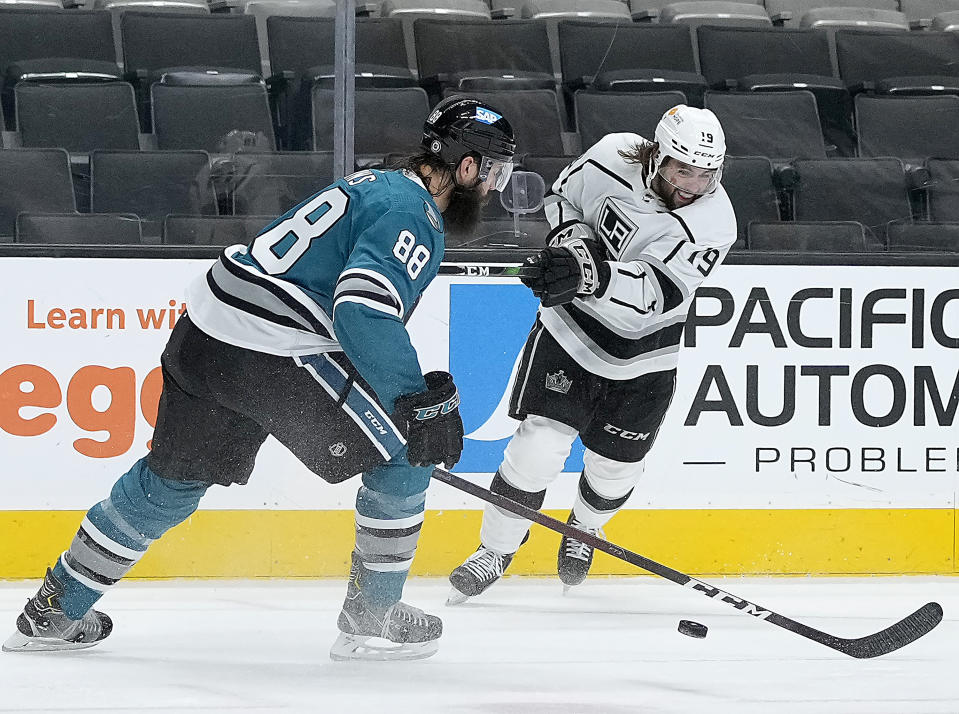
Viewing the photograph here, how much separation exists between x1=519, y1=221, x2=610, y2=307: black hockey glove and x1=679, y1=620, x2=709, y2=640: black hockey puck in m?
0.70

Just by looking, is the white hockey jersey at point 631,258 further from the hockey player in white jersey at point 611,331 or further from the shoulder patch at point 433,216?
the shoulder patch at point 433,216

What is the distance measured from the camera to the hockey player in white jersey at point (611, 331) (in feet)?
8.88

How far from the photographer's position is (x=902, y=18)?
4125mm

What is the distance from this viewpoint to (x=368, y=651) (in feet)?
7.70

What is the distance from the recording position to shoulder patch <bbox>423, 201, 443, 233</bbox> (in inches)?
83.4

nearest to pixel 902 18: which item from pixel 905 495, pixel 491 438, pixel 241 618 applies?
pixel 905 495

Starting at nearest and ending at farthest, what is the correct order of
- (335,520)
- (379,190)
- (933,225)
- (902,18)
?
(379,190)
(335,520)
(933,225)
(902,18)

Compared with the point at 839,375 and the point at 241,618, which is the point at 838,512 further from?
the point at 241,618

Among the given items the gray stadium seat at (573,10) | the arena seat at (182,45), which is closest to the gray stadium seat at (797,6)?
the gray stadium seat at (573,10)

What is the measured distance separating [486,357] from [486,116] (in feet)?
3.67

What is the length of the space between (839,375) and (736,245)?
442 mm

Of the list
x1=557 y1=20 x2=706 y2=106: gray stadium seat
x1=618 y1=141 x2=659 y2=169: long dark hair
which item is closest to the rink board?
x1=618 y1=141 x2=659 y2=169: long dark hair

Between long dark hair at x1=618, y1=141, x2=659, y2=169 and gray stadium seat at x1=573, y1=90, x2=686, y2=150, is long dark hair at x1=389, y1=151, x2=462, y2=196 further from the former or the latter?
gray stadium seat at x1=573, y1=90, x2=686, y2=150

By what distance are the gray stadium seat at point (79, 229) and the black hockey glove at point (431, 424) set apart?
1363 millimetres
